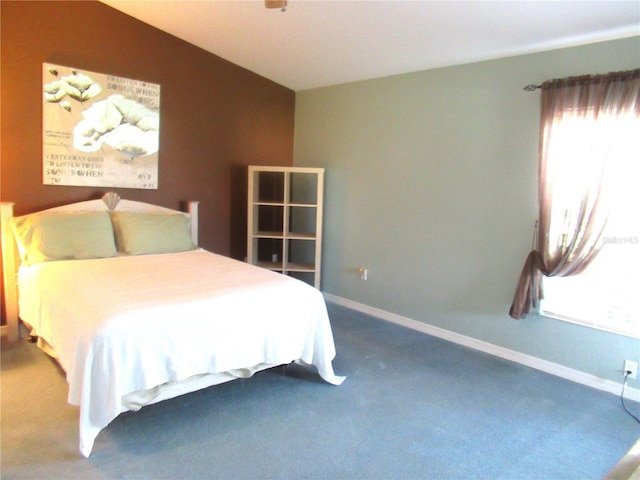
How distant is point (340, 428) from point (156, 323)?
3.46 feet

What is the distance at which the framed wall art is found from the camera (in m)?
3.07

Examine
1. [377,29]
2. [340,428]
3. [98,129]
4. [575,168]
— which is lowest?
[340,428]

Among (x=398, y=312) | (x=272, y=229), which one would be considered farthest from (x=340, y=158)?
(x=398, y=312)

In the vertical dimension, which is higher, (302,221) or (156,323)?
(302,221)

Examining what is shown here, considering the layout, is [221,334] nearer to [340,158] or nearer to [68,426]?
[68,426]

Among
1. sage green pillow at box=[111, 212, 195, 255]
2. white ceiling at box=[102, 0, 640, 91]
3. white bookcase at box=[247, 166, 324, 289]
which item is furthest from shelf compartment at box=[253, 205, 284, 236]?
white ceiling at box=[102, 0, 640, 91]

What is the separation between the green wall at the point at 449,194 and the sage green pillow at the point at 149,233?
1.58 m

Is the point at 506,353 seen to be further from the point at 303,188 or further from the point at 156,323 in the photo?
the point at 303,188

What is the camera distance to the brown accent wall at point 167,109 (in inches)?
115

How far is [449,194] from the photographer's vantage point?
131 inches

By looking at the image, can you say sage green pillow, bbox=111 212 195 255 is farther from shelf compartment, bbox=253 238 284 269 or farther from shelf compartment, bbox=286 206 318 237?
shelf compartment, bbox=286 206 318 237

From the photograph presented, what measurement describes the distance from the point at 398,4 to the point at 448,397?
2.41 m

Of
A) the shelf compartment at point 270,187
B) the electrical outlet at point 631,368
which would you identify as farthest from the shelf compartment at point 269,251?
the electrical outlet at point 631,368

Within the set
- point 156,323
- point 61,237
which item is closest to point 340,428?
point 156,323
